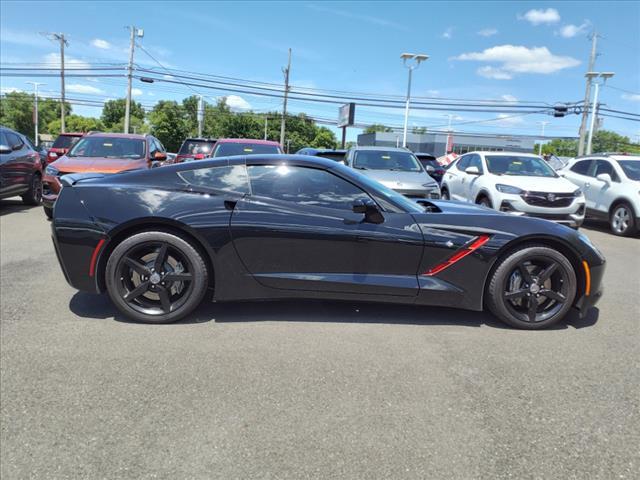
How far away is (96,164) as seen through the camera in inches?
335

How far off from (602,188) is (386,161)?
15.5 ft

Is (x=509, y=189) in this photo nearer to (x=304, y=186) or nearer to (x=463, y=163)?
(x=463, y=163)

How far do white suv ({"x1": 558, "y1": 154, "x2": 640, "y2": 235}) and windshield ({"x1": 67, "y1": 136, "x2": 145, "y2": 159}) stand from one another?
970 centimetres

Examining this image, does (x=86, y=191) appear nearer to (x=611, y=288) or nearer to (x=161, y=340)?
(x=161, y=340)

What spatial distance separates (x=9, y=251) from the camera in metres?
6.18

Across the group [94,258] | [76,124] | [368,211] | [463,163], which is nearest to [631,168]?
[463,163]

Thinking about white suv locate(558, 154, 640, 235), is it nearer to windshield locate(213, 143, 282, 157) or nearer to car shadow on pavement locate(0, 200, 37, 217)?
windshield locate(213, 143, 282, 157)

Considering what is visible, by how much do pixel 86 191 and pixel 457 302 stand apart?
10.2ft

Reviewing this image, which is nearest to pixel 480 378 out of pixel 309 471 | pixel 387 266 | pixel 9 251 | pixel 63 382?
pixel 387 266

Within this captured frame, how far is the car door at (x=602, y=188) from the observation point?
9.90 meters

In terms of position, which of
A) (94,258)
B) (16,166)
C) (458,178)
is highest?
(458,178)

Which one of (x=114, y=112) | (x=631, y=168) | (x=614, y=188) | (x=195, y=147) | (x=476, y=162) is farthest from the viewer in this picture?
(x=114, y=112)

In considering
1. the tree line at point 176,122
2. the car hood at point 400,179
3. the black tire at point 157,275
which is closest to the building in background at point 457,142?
the tree line at point 176,122

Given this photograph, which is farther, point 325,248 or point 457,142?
point 457,142
